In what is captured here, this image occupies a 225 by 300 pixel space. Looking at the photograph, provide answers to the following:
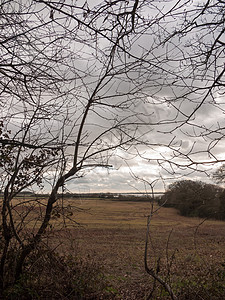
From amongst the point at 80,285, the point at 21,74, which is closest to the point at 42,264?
the point at 80,285

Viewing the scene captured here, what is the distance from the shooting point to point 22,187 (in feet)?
13.8

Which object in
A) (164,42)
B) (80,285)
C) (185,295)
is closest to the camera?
(164,42)

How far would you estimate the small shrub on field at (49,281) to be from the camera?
409 centimetres

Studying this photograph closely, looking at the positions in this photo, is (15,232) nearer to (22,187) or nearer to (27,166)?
(22,187)

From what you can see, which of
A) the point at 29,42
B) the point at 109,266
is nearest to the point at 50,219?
the point at 29,42

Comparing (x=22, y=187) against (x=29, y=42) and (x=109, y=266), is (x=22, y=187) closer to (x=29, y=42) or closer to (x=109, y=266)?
(x=29, y=42)

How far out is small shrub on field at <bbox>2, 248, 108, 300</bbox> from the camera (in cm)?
409

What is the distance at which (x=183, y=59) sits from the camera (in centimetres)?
276

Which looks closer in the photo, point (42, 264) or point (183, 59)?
point (183, 59)

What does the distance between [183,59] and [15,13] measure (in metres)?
1.71

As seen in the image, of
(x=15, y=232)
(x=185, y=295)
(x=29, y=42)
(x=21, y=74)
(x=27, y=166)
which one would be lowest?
(x=185, y=295)

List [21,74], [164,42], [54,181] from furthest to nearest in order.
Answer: [54,181]
[21,74]
[164,42]

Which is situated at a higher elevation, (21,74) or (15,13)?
(15,13)

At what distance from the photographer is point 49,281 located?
438 cm
